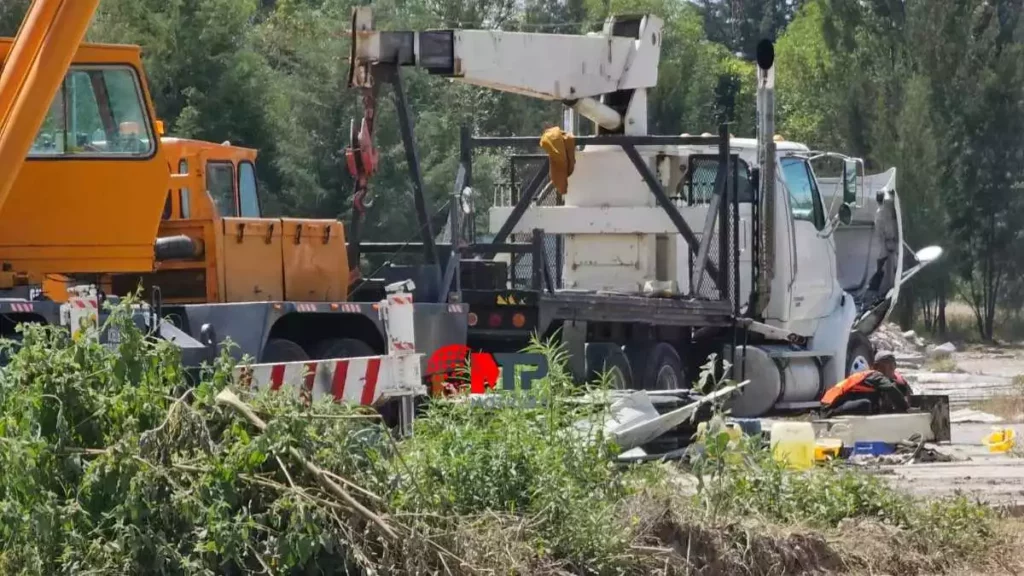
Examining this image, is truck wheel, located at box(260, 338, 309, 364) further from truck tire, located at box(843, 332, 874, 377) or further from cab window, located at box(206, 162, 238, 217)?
truck tire, located at box(843, 332, 874, 377)

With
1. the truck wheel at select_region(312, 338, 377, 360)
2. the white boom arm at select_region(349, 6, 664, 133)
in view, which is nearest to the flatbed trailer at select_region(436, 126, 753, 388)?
the white boom arm at select_region(349, 6, 664, 133)

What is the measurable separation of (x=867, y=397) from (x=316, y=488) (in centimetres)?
939

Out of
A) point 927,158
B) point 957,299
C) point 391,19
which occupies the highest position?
point 391,19

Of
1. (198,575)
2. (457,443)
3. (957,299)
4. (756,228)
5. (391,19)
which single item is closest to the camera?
(198,575)

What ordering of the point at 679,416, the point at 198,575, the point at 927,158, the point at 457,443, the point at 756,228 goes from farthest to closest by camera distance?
the point at 927,158, the point at 756,228, the point at 679,416, the point at 457,443, the point at 198,575

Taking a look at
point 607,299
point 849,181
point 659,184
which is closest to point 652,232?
point 659,184

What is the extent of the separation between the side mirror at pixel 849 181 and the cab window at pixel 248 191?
24.7ft

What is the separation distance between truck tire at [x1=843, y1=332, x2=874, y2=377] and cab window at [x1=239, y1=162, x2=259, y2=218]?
8.49 metres

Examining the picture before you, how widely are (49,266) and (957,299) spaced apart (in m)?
37.2

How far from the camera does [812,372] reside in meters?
18.2

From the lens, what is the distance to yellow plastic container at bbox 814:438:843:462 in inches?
441

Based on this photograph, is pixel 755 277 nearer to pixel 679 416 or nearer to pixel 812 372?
pixel 812 372

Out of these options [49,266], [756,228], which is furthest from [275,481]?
[756,228]

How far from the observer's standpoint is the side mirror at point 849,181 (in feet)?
60.2
